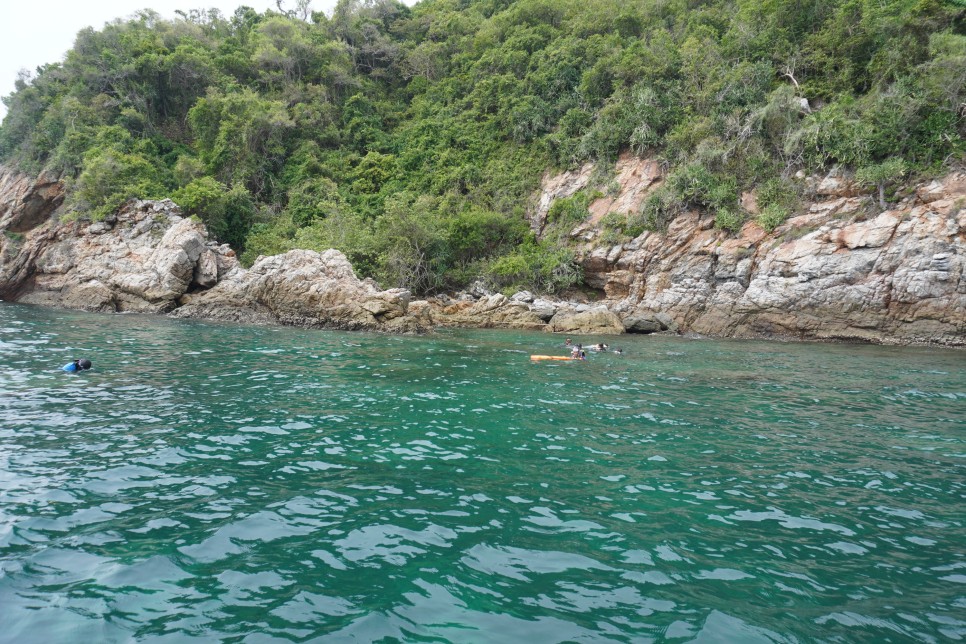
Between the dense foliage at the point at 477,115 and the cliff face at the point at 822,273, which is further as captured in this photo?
the dense foliage at the point at 477,115

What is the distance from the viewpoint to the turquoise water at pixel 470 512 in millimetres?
3773

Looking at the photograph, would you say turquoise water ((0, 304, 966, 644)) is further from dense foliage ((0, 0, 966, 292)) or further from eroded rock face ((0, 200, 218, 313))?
dense foliage ((0, 0, 966, 292))

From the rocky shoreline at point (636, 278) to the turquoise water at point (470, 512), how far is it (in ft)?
39.3

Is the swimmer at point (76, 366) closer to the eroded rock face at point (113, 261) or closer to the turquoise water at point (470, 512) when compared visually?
the turquoise water at point (470, 512)

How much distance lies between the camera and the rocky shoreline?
72.5 feet

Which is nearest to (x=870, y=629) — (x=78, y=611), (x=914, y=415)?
(x=78, y=611)

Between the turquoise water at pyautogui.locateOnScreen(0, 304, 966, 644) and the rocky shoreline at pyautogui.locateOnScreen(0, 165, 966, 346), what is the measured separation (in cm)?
1197

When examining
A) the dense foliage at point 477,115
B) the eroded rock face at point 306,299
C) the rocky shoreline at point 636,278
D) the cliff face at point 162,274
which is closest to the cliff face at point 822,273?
the rocky shoreline at point 636,278

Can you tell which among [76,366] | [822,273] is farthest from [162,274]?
[822,273]

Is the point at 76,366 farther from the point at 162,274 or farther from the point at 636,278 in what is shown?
the point at 636,278

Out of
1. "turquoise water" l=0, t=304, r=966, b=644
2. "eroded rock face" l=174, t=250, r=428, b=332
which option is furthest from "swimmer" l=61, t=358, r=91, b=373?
"eroded rock face" l=174, t=250, r=428, b=332

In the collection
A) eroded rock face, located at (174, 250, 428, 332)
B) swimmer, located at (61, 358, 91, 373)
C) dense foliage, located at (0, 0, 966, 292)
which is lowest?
swimmer, located at (61, 358, 91, 373)

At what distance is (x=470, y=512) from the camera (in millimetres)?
5520

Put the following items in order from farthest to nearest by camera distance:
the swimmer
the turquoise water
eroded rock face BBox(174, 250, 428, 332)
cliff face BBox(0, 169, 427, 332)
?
1. cliff face BBox(0, 169, 427, 332)
2. eroded rock face BBox(174, 250, 428, 332)
3. the swimmer
4. the turquoise water
